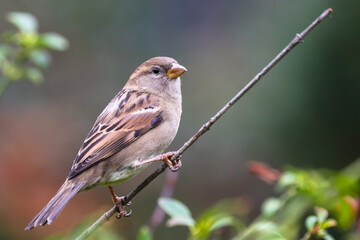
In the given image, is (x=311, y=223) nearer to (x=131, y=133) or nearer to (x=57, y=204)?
(x=57, y=204)

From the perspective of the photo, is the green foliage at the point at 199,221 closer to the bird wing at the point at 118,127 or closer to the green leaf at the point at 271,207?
the green leaf at the point at 271,207

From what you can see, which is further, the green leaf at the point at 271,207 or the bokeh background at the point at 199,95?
the bokeh background at the point at 199,95

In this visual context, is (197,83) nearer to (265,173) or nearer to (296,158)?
(296,158)

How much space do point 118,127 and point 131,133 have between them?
→ 11 cm

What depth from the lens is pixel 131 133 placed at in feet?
12.1

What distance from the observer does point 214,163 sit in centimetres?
717

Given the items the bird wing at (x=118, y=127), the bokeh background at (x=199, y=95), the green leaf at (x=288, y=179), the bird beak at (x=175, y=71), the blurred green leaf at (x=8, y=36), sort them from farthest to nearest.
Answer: the bokeh background at (x=199, y=95)
the bird beak at (x=175, y=71)
the bird wing at (x=118, y=127)
the blurred green leaf at (x=8, y=36)
the green leaf at (x=288, y=179)

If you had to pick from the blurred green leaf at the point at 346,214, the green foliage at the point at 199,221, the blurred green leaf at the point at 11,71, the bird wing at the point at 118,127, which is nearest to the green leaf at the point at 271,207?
the green foliage at the point at 199,221

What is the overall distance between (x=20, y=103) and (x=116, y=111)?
3.79 meters

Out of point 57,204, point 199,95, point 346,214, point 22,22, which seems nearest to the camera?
point 346,214

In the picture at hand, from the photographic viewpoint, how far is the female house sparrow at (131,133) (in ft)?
11.0

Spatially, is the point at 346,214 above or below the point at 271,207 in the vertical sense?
below

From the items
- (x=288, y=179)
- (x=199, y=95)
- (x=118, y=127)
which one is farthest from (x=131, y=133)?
(x=199, y=95)

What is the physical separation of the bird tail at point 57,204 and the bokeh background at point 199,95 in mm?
2119
